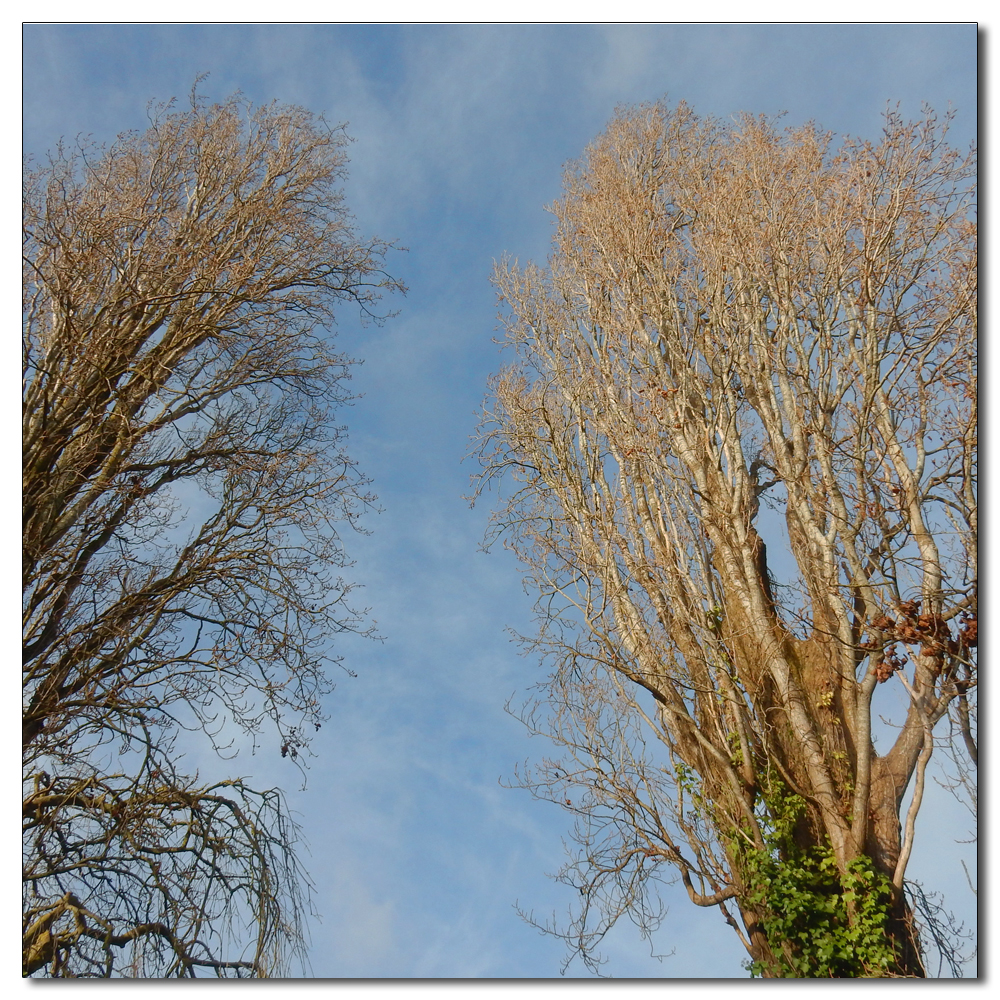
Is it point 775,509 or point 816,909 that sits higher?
point 775,509

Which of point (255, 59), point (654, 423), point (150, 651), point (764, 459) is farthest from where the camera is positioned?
point (764, 459)

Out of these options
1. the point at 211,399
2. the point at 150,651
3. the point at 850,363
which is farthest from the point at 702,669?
the point at 211,399

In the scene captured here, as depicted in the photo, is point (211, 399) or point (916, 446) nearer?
point (916, 446)

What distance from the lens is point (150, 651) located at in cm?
433

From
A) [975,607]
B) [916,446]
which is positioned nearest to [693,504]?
[916,446]

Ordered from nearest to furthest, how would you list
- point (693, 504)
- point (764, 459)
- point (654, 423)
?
point (693, 504)
point (654, 423)
point (764, 459)

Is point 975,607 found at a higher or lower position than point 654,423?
lower
